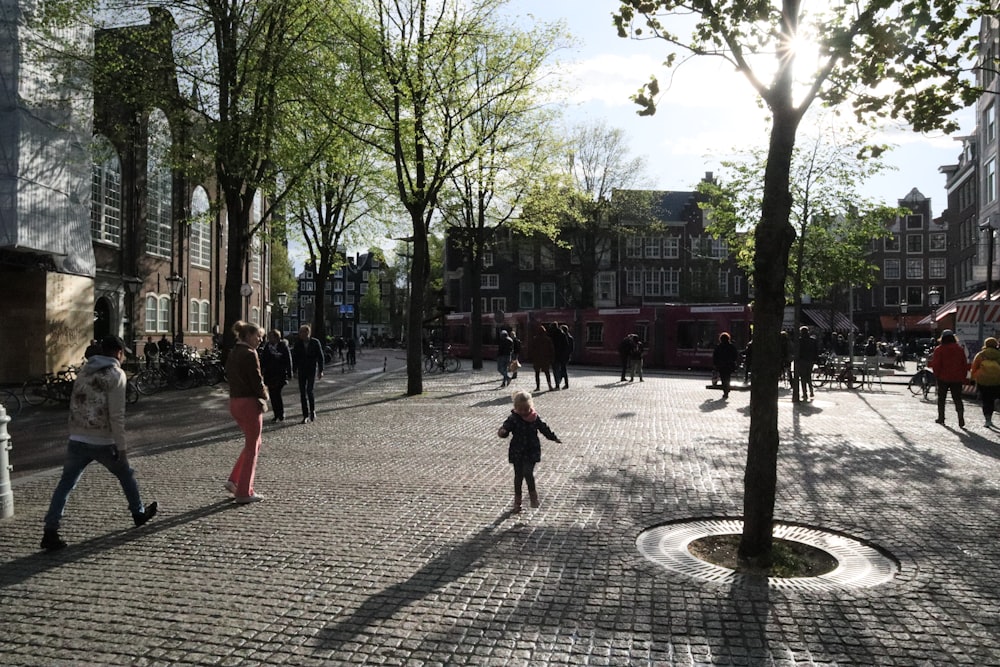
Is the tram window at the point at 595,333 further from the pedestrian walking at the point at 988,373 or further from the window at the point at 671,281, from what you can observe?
the window at the point at 671,281

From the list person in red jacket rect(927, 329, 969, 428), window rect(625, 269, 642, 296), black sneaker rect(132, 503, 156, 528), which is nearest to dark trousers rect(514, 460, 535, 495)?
black sneaker rect(132, 503, 156, 528)

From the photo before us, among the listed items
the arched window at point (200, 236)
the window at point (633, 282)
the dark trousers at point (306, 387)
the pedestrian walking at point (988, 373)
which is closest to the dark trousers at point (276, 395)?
the dark trousers at point (306, 387)

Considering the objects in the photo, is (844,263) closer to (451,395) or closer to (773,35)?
(451,395)

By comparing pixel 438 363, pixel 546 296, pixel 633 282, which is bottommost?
pixel 438 363

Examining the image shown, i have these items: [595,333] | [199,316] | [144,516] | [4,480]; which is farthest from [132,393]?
[595,333]

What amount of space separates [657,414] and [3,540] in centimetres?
1108

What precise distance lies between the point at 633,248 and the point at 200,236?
111 feet

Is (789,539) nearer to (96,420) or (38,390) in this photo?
(96,420)

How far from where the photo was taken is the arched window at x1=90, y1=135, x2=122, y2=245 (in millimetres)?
28219

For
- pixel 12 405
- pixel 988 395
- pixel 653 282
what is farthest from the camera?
pixel 653 282

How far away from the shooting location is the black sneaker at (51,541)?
5.52 metres

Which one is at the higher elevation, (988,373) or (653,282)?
(653,282)

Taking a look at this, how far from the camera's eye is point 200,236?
37.8m

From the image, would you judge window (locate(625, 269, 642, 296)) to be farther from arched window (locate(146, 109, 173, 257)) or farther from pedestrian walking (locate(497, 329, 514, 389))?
pedestrian walking (locate(497, 329, 514, 389))
